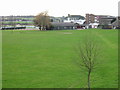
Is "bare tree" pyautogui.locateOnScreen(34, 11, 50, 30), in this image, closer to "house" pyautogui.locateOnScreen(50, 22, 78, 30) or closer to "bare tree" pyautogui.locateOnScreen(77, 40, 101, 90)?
"house" pyautogui.locateOnScreen(50, 22, 78, 30)

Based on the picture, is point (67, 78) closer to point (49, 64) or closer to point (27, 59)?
point (49, 64)

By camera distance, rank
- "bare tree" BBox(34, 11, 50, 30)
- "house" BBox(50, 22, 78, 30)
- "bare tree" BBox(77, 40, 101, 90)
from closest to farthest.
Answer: "bare tree" BBox(77, 40, 101, 90), "bare tree" BBox(34, 11, 50, 30), "house" BBox(50, 22, 78, 30)

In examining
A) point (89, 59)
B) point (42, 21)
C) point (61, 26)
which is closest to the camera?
point (89, 59)

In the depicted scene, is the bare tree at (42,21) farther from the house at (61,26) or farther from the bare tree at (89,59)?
the bare tree at (89,59)

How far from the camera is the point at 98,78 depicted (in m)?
16.4

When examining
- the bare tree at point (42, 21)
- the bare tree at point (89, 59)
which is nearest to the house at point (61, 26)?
the bare tree at point (42, 21)

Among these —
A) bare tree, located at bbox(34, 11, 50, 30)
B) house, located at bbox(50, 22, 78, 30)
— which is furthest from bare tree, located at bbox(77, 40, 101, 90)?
house, located at bbox(50, 22, 78, 30)

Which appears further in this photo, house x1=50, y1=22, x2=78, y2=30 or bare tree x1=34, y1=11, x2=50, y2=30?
house x1=50, y1=22, x2=78, y2=30

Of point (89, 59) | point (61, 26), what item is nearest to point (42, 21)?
point (61, 26)

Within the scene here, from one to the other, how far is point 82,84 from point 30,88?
3.57 m

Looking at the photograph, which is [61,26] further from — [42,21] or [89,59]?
[89,59]

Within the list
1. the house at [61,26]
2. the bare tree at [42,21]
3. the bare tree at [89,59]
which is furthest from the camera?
the house at [61,26]

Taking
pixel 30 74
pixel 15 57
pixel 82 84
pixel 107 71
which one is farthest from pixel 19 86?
pixel 15 57

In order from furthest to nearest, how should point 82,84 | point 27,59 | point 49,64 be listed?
1. point 27,59
2. point 49,64
3. point 82,84
